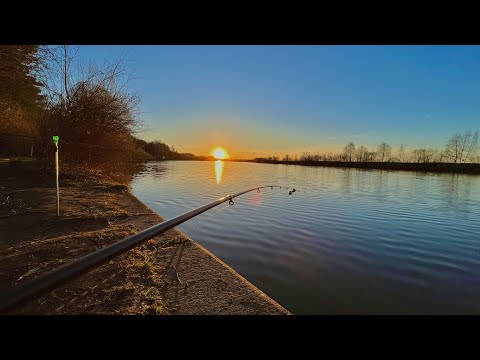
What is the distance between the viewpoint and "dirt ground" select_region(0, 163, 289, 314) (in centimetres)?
357

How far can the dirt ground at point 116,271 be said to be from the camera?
3.57 metres

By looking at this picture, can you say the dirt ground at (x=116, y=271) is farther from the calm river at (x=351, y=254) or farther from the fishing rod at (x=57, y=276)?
the calm river at (x=351, y=254)

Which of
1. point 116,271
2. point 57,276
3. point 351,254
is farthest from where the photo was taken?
point 351,254

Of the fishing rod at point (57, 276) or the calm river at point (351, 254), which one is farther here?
the calm river at point (351, 254)

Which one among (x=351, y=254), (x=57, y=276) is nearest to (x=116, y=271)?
(x=57, y=276)

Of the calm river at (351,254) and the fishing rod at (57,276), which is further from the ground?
the fishing rod at (57,276)

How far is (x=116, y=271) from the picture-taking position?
178 inches

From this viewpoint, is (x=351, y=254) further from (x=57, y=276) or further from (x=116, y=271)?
(x=57, y=276)

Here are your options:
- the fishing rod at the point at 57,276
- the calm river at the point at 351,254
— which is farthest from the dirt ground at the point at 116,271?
the calm river at the point at 351,254

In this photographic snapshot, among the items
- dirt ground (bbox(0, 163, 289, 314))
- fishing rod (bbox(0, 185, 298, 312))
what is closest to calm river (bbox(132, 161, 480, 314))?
dirt ground (bbox(0, 163, 289, 314))

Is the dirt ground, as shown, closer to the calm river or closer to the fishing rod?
the fishing rod
